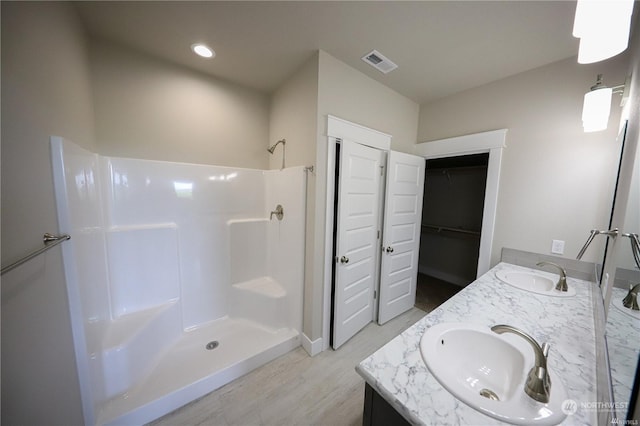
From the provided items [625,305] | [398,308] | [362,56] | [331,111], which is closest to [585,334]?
[625,305]

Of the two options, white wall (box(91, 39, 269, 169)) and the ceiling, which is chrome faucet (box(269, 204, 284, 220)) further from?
the ceiling

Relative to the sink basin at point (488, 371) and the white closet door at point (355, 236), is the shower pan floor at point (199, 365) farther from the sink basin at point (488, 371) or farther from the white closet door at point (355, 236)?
the sink basin at point (488, 371)

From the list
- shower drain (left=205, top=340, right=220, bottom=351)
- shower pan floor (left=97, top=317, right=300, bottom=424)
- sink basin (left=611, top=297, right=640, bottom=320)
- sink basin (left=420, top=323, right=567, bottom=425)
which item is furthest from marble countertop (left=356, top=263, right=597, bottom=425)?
shower drain (left=205, top=340, right=220, bottom=351)

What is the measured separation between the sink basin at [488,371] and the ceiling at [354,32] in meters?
1.77

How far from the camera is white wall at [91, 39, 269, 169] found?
1.64m

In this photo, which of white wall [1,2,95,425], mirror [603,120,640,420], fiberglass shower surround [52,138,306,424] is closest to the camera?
mirror [603,120,640,420]

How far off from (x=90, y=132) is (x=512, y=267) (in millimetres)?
3553

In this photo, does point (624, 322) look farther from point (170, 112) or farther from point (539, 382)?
point (170, 112)

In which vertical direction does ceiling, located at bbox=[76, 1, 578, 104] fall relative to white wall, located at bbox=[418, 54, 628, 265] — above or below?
above

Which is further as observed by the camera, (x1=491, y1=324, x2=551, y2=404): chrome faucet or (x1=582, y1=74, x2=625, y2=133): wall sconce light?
(x1=582, y1=74, x2=625, y2=133): wall sconce light

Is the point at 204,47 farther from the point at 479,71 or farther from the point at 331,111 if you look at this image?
the point at 479,71

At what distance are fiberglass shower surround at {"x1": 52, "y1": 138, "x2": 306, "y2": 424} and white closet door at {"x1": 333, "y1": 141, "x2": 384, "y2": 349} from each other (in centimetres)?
38

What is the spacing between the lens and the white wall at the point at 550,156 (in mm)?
1483

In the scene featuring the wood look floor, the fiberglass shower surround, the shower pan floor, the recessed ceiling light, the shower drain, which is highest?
the recessed ceiling light
